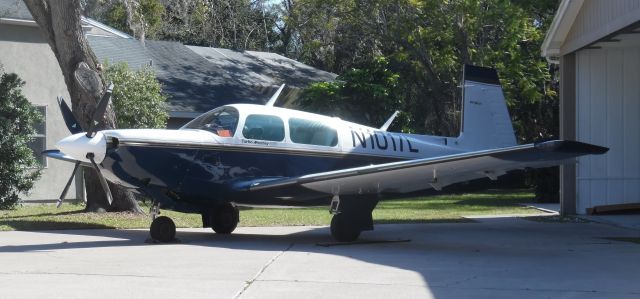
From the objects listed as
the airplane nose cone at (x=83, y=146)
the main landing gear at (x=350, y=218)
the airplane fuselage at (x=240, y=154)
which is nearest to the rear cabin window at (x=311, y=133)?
the airplane fuselage at (x=240, y=154)

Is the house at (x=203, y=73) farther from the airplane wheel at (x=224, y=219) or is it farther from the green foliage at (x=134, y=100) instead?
the airplane wheel at (x=224, y=219)

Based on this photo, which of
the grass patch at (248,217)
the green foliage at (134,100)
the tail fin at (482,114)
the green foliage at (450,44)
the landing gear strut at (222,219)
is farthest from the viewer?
the green foliage at (450,44)

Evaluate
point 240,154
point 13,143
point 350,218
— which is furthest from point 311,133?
point 13,143

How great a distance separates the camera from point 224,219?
1396 cm

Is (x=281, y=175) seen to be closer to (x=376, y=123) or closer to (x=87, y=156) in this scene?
(x=87, y=156)

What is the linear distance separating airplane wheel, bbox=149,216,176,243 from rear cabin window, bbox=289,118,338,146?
233cm

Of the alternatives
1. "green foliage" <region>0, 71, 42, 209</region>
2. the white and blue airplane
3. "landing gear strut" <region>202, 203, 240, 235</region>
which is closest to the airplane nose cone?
the white and blue airplane

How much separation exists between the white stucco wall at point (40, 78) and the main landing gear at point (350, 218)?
472 inches

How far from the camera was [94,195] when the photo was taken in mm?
16797

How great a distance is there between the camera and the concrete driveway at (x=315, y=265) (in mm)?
8094

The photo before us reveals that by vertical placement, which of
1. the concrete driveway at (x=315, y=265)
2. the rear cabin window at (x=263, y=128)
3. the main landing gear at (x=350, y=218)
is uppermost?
the rear cabin window at (x=263, y=128)

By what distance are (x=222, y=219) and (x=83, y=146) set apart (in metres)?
3.07

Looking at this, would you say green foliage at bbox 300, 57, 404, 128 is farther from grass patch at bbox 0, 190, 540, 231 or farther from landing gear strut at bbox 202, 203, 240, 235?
landing gear strut at bbox 202, 203, 240, 235

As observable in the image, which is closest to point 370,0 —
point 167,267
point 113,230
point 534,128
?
point 534,128
